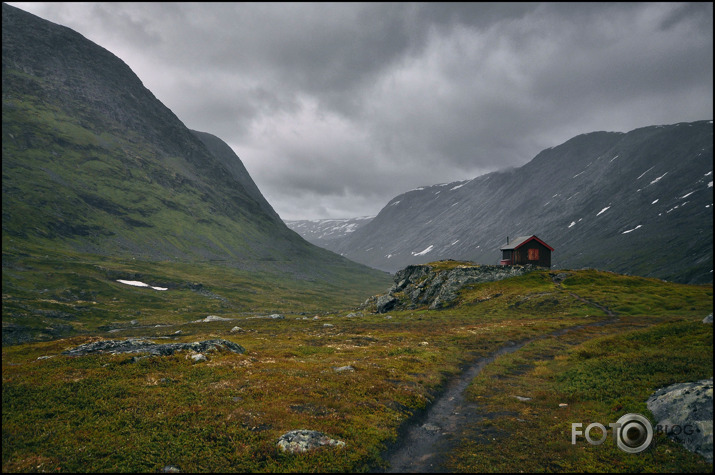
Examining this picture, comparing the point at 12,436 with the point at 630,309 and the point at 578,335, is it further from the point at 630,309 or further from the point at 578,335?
the point at 630,309

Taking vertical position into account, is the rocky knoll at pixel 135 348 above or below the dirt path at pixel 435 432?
above

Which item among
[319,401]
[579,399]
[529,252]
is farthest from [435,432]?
A: [529,252]

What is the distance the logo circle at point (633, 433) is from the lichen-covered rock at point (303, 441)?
528 inches

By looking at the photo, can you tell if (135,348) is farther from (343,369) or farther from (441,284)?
(441,284)

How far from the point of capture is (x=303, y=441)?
15.2 metres

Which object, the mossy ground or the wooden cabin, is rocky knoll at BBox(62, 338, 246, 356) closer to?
the mossy ground

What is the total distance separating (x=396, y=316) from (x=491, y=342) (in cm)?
3826

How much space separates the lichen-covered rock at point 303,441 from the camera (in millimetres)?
14781

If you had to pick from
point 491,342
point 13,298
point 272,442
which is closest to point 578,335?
point 491,342

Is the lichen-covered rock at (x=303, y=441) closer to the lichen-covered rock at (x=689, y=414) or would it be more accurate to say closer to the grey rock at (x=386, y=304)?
the lichen-covered rock at (x=689, y=414)

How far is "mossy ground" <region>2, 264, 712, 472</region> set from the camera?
45.9 feet

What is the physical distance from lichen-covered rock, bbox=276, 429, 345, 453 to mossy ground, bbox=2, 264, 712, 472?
1.37ft

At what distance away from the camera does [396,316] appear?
79.6 metres

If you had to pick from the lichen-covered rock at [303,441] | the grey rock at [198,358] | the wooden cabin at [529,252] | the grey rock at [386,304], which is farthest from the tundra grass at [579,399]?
the wooden cabin at [529,252]
